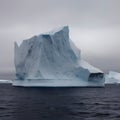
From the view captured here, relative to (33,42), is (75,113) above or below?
below

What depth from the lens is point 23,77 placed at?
235 ft

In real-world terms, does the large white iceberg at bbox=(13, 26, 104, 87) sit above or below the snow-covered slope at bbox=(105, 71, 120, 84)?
above

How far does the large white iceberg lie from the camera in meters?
66.4

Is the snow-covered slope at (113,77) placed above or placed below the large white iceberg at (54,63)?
below

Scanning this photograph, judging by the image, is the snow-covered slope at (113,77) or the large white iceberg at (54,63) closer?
the large white iceberg at (54,63)

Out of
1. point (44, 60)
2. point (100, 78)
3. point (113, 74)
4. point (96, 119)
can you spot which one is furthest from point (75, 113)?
point (113, 74)

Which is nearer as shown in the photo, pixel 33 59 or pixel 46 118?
pixel 46 118

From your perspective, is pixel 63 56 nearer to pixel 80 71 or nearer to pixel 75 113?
pixel 80 71

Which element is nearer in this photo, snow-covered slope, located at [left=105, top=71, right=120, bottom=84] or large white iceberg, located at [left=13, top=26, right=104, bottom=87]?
large white iceberg, located at [left=13, top=26, right=104, bottom=87]

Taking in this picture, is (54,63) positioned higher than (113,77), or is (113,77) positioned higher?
(54,63)

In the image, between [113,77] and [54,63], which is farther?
[113,77]

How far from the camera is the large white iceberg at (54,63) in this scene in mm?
66375

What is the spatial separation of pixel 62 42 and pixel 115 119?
137ft

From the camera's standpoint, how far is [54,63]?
67312mm
